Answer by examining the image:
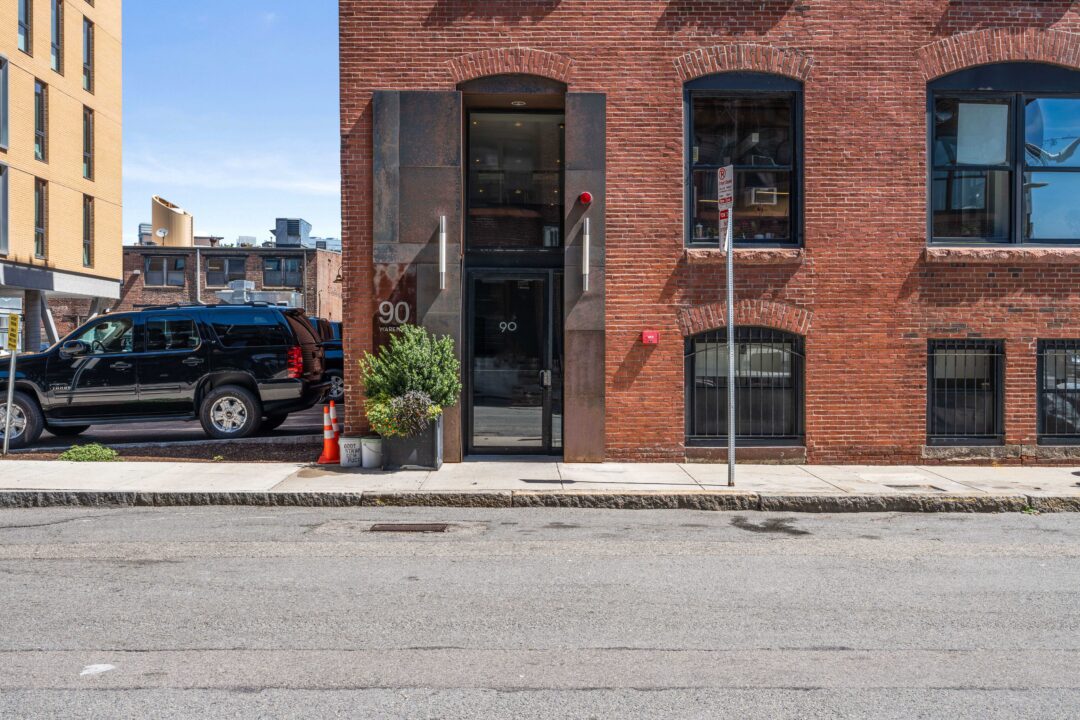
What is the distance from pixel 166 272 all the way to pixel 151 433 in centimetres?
4285

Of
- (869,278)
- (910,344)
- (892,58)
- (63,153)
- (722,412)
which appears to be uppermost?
(63,153)

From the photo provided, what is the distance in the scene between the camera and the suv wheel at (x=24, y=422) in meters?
13.6

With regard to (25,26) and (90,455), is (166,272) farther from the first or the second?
(90,455)

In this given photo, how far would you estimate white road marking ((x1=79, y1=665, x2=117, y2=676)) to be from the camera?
4.69 m

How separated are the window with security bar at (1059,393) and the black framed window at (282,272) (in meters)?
49.9

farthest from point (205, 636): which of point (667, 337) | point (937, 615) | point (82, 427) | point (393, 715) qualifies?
point (82, 427)

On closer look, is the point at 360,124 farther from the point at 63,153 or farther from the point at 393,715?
the point at 63,153

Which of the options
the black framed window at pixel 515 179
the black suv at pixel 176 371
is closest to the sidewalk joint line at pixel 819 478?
the black framed window at pixel 515 179

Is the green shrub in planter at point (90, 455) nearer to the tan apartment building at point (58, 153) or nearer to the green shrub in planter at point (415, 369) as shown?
the green shrub in planter at point (415, 369)

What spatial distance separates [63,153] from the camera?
101 ft

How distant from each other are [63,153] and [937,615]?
3228 cm

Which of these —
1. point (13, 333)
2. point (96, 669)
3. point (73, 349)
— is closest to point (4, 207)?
point (73, 349)

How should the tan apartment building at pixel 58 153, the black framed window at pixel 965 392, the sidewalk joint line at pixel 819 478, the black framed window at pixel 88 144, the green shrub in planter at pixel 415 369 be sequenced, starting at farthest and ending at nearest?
the black framed window at pixel 88 144 < the tan apartment building at pixel 58 153 < the black framed window at pixel 965 392 < the green shrub in planter at pixel 415 369 < the sidewalk joint line at pixel 819 478

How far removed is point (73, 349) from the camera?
1396 cm
